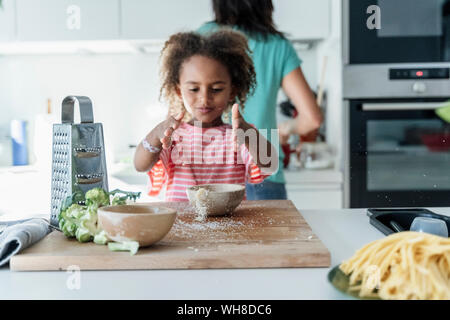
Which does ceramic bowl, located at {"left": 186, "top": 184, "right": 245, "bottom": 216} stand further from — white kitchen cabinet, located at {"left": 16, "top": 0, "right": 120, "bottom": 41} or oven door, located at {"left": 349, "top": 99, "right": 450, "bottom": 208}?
white kitchen cabinet, located at {"left": 16, "top": 0, "right": 120, "bottom": 41}

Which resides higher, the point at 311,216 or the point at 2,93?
the point at 2,93

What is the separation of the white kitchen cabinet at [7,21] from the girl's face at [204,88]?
1.10 meters

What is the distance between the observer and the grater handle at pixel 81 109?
0.84 meters

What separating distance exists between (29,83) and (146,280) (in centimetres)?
211

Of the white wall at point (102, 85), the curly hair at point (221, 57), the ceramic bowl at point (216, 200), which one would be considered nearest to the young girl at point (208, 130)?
the curly hair at point (221, 57)

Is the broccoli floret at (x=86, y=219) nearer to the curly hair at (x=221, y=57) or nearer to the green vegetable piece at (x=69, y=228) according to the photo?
the green vegetable piece at (x=69, y=228)

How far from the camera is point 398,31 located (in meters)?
1.84

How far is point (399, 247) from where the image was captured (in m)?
0.56

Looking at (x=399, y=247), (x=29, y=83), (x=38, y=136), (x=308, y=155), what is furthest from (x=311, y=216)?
(x=29, y=83)

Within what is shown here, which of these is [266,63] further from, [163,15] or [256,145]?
[163,15]

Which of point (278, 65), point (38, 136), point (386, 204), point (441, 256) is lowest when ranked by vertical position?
point (386, 204)

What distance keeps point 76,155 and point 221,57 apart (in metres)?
0.70

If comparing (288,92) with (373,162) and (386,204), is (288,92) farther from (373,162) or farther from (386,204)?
(386,204)

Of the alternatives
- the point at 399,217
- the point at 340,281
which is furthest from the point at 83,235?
the point at 399,217
